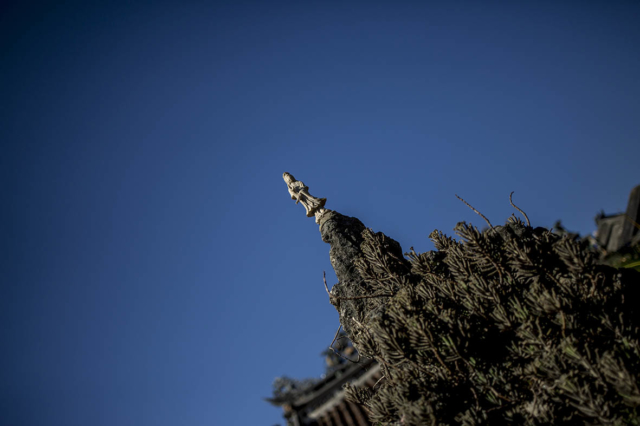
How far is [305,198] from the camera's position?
625 centimetres

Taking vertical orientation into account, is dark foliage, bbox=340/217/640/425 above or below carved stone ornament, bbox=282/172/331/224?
below

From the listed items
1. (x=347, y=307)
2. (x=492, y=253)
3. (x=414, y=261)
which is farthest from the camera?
(x=347, y=307)

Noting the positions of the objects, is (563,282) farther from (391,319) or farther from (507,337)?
(391,319)

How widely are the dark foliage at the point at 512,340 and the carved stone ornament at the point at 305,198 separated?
2.27m

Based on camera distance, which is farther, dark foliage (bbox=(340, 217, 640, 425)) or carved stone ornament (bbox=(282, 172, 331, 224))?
carved stone ornament (bbox=(282, 172, 331, 224))

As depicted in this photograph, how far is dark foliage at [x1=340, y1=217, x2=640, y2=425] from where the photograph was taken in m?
2.78

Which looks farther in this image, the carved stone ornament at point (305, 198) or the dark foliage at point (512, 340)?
the carved stone ornament at point (305, 198)

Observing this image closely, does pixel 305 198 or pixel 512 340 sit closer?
pixel 512 340

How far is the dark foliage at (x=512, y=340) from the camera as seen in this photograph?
278 centimetres

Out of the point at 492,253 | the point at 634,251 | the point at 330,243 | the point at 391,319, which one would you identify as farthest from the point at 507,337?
the point at 634,251

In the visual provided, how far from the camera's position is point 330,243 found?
18.1ft

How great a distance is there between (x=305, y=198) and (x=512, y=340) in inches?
150

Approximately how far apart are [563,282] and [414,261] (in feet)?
4.82

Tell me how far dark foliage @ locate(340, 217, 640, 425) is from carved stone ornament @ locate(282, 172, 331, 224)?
7.44 feet
